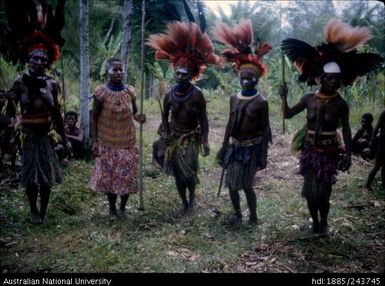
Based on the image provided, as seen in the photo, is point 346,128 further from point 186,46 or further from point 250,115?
point 186,46

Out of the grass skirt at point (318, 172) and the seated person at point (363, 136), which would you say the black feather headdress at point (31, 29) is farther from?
the seated person at point (363, 136)

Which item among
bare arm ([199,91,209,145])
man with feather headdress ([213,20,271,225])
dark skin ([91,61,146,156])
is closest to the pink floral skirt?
dark skin ([91,61,146,156])

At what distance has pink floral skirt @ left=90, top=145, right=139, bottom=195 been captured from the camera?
499cm

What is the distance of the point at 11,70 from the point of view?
11.8 meters

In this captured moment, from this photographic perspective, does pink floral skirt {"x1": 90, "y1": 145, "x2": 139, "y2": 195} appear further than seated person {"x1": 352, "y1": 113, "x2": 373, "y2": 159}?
No

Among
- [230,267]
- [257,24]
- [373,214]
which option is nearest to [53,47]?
[230,267]

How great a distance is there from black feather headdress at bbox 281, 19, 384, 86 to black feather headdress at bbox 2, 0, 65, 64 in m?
2.70

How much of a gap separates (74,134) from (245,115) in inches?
159

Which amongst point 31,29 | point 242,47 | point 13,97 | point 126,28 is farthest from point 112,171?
point 126,28

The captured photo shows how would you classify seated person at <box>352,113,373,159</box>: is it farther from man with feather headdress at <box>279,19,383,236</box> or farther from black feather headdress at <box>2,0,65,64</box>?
black feather headdress at <box>2,0,65,64</box>

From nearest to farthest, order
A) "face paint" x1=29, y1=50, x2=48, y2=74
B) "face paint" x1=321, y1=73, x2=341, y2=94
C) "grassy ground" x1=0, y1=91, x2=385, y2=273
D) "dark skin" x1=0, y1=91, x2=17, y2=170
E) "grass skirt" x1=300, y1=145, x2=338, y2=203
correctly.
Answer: "grassy ground" x1=0, y1=91, x2=385, y2=273
"face paint" x1=321, y1=73, x2=341, y2=94
"grass skirt" x1=300, y1=145, x2=338, y2=203
"face paint" x1=29, y1=50, x2=48, y2=74
"dark skin" x1=0, y1=91, x2=17, y2=170
